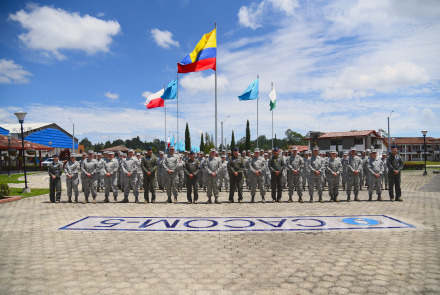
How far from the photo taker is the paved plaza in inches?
148

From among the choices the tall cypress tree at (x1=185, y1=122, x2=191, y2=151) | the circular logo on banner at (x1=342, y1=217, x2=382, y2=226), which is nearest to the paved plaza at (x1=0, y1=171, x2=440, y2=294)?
the circular logo on banner at (x1=342, y1=217, x2=382, y2=226)

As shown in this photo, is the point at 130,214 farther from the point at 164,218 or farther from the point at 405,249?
the point at 405,249

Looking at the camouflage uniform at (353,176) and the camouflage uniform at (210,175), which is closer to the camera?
the camouflage uniform at (210,175)

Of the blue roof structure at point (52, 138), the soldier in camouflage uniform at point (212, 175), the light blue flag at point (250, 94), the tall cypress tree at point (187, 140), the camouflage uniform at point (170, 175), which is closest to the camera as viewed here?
the soldier in camouflage uniform at point (212, 175)

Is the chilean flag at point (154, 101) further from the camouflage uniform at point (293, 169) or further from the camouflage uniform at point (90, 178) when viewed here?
the camouflage uniform at point (293, 169)

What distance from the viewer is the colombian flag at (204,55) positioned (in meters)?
16.2

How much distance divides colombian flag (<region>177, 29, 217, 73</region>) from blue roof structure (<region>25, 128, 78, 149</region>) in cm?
5242

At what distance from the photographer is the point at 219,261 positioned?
4.68 meters

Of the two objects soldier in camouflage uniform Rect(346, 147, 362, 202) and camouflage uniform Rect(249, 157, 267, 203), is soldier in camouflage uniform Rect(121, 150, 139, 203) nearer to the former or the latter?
camouflage uniform Rect(249, 157, 267, 203)

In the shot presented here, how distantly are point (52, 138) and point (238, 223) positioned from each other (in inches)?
2582

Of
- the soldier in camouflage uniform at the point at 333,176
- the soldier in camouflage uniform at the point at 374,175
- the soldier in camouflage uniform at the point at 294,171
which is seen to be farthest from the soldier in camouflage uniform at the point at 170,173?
the soldier in camouflage uniform at the point at 374,175

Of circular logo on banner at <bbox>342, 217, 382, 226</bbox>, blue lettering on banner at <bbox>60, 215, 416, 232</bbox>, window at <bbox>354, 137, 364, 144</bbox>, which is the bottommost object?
circular logo on banner at <bbox>342, 217, 382, 226</bbox>

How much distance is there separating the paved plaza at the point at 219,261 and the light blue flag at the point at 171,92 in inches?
691

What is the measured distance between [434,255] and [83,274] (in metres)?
5.55
